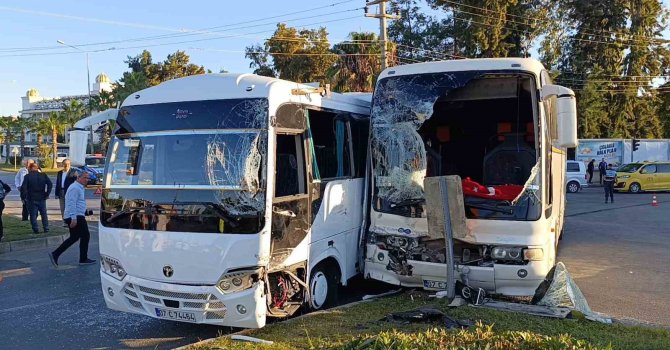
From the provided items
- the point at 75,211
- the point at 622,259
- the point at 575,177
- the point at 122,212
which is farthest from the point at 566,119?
the point at 575,177

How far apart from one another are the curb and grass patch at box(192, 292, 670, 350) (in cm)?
866

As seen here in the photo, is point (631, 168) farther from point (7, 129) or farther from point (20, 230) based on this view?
point (7, 129)

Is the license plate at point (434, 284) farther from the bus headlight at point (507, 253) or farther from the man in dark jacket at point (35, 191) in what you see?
the man in dark jacket at point (35, 191)

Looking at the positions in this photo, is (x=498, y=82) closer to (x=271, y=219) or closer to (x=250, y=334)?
(x=271, y=219)

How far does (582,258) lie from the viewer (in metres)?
11.2

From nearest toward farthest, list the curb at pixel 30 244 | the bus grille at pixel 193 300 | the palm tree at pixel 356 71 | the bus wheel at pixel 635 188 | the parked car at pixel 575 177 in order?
1. the bus grille at pixel 193 300
2. the curb at pixel 30 244
3. the bus wheel at pixel 635 188
4. the parked car at pixel 575 177
5. the palm tree at pixel 356 71

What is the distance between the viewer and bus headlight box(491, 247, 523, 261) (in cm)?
675

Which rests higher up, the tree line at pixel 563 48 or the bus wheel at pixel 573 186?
→ the tree line at pixel 563 48

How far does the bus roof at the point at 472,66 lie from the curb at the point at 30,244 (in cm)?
923

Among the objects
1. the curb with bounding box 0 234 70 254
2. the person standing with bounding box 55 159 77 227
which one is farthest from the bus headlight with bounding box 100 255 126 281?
the person standing with bounding box 55 159 77 227

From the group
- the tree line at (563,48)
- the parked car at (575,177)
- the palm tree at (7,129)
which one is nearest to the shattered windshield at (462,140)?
the parked car at (575,177)

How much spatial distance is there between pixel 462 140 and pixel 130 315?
5.70 meters

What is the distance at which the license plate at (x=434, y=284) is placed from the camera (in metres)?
7.17

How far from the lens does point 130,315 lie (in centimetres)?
739
